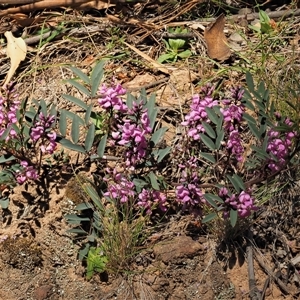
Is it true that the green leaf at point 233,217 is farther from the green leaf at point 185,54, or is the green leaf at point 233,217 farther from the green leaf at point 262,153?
the green leaf at point 185,54

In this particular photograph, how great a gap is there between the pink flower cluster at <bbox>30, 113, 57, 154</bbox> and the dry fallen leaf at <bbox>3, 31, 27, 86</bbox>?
2.10ft

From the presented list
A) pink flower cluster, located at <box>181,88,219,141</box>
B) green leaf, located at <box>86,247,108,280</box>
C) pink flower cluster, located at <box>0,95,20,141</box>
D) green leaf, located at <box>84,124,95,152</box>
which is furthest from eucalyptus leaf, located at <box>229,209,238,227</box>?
pink flower cluster, located at <box>0,95,20,141</box>

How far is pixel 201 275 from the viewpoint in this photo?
238 cm

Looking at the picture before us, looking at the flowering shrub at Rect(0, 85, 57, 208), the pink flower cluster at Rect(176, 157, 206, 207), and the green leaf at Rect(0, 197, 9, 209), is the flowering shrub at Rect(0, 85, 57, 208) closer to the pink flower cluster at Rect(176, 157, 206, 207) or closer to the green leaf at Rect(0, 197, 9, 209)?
the green leaf at Rect(0, 197, 9, 209)

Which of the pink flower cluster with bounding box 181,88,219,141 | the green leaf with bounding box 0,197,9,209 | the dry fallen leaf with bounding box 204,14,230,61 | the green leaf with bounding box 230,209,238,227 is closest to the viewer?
the green leaf with bounding box 230,209,238,227

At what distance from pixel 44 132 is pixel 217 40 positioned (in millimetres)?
1100

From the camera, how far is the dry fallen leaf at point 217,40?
297cm

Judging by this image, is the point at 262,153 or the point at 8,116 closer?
the point at 262,153

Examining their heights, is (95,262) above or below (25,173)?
below

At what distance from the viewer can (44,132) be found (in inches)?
94.2

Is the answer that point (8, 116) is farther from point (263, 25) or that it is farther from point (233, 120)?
point (263, 25)

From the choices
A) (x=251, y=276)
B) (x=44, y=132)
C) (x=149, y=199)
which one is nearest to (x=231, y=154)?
(x=149, y=199)

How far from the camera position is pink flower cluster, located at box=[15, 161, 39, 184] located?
2512 mm

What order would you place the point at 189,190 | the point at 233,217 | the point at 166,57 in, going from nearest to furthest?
the point at 233,217, the point at 189,190, the point at 166,57
